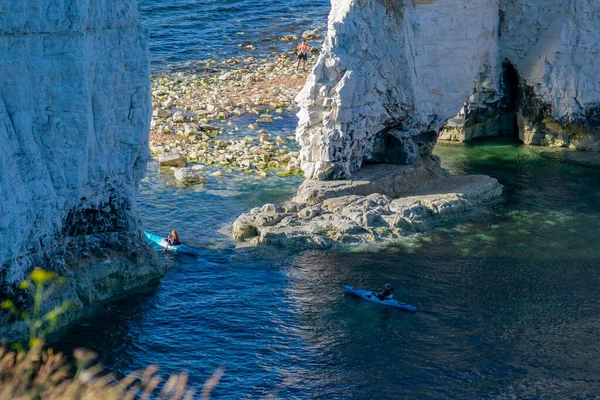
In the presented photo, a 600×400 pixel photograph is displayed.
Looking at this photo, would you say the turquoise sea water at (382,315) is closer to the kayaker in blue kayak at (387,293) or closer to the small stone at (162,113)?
the kayaker in blue kayak at (387,293)

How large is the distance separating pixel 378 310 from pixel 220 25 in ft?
142

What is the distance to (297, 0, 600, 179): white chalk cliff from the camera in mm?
38062

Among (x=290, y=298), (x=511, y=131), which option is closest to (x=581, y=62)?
(x=511, y=131)

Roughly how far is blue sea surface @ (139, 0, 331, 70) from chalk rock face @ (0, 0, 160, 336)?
2964 centimetres

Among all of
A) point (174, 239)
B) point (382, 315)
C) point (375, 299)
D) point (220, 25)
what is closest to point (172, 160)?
point (174, 239)

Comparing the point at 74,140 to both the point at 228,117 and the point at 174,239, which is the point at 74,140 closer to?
the point at 174,239

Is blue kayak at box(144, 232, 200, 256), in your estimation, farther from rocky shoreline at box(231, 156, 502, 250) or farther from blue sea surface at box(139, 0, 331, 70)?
blue sea surface at box(139, 0, 331, 70)

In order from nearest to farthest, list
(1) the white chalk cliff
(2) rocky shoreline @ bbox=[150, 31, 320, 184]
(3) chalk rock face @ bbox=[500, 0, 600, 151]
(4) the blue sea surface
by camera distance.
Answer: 1. (1) the white chalk cliff
2. (2) rocky shoreline @ bbox=[150, 31, 320, 184]
3. (3) chalk rock face @ bbox=[500, 0, 600, 151]
4. (4) the blue sea surface

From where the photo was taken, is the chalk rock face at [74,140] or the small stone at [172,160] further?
the small stone at [172,160]

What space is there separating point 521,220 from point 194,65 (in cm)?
2940

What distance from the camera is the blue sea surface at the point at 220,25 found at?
63312 millimetres

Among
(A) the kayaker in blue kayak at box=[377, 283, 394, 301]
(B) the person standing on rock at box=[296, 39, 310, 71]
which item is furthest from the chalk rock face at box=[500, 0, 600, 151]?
(A) the kayaker in blue kayak at box=[377, 283, 394, 301]

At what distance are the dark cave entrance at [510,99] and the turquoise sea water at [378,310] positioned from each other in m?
7.54

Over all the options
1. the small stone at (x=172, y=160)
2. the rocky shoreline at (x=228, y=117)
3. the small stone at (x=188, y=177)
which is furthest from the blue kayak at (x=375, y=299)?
the small stone at (x=172, y=160)
